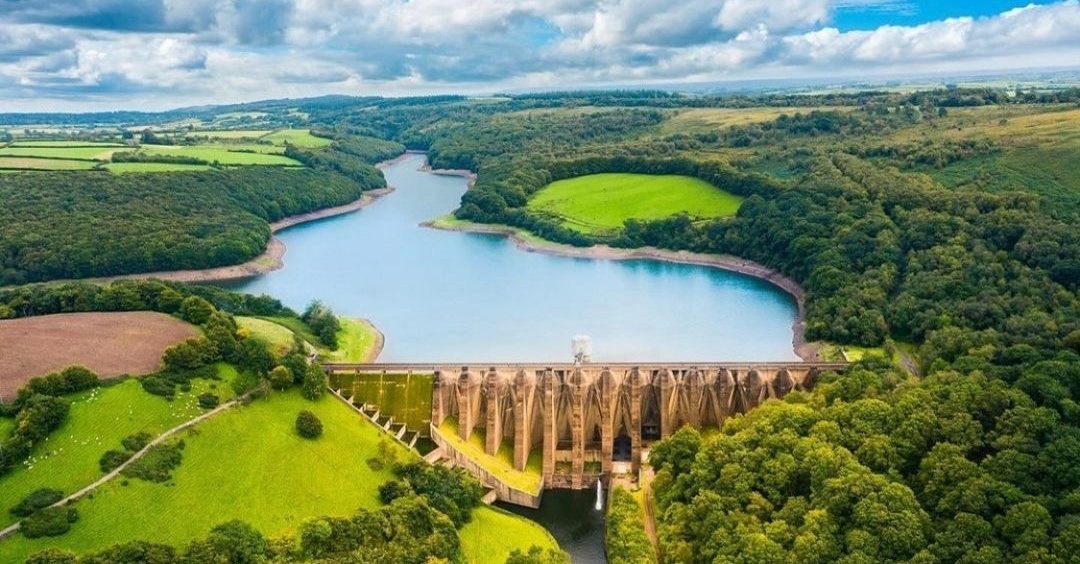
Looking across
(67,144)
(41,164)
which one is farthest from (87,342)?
(67,144)

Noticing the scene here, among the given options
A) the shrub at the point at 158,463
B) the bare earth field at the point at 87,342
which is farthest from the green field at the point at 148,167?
the shrub at the point at 158,463

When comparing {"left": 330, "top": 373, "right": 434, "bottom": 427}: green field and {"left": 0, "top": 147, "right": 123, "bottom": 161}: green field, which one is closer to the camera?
{"left": 330, "top": 373, "right": 434, "bottom": 427}: green field

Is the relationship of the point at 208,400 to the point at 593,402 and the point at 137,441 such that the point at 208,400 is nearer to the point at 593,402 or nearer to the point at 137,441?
the point at 137,441

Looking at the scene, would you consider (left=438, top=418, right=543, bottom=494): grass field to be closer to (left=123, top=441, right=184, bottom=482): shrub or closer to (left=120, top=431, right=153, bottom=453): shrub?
(left=123, top=441, right=184, bottom=482): shrub

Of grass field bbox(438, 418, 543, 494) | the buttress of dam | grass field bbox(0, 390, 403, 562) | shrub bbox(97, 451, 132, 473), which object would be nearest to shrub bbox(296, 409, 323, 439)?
grass field bbox(0, 390, 403, 562)

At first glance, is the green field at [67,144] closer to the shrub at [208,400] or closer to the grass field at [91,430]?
the grass field at [91,430]

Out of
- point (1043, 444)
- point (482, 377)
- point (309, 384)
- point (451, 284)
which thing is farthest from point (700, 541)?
point (451, 284)
